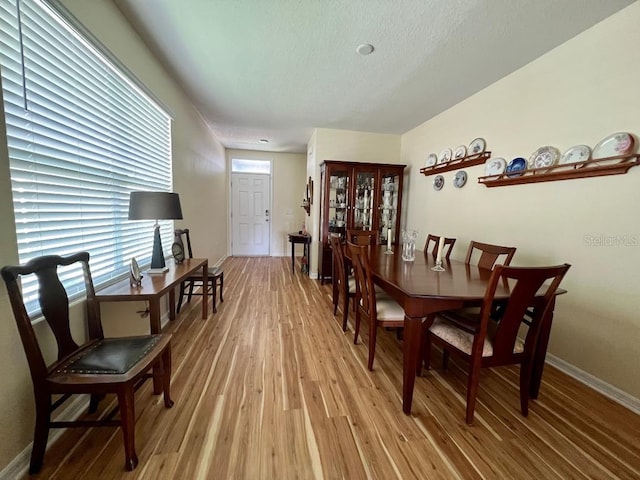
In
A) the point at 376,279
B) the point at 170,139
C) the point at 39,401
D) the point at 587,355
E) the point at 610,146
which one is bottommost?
the point at 587,355

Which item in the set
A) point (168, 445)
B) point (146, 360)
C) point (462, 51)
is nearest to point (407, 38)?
point (462, 51)

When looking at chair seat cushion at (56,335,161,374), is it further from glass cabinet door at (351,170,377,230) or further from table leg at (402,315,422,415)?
glass cabinet door at (351,170,377,230)

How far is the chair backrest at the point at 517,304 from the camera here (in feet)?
4.04

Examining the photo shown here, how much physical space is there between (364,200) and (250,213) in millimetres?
3101

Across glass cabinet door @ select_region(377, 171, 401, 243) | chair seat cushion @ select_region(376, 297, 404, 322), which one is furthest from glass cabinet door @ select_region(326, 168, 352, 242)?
chair seat cushion @ select_region(376, 297, 404, 322)

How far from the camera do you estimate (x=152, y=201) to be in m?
1.84

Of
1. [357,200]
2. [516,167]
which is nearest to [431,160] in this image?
[357,200]

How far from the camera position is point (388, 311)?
6.12 feet

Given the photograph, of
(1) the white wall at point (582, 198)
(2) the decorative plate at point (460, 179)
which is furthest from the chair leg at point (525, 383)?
(2) the decorative plate at point (460, 179)

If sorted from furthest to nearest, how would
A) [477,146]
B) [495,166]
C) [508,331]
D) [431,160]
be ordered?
[431,160] → [477,146] → [495,166] → [508,331]

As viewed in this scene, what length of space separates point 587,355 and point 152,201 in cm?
337

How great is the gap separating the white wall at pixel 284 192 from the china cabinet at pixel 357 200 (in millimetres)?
1831

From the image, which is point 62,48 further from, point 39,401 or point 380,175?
point 380,175

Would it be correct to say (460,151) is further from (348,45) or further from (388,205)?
(348,45)
